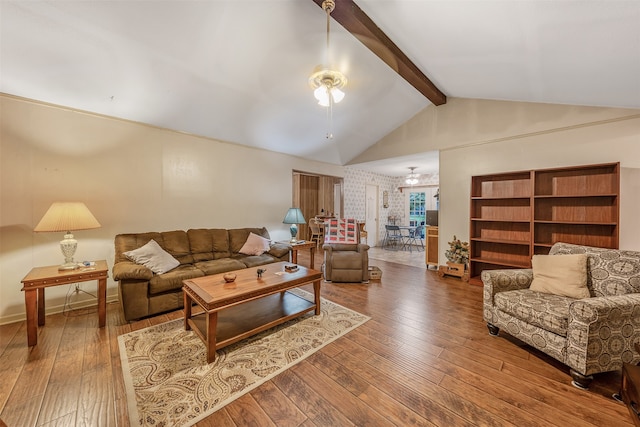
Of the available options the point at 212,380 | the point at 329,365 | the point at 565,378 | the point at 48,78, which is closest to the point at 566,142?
the point at 565,378

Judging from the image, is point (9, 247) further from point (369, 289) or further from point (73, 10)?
point (369, 289)

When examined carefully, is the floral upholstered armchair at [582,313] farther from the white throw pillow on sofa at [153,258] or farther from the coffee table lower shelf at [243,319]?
the white throw pillow on sofa at [153,258]

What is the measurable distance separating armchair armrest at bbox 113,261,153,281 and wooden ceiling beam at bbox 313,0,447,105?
128 inches

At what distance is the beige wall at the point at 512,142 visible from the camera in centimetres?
296

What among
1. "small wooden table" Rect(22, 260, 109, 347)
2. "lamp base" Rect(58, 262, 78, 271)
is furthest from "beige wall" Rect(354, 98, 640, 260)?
"lamp base" Rect(58, 262, 78, 271)

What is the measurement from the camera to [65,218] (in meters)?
2.41

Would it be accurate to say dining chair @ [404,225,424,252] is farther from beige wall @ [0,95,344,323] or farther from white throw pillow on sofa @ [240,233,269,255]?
beige wall @ [0,95,344,323]

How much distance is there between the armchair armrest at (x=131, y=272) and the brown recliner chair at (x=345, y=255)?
8.00ft

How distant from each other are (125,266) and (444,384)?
10.6 feet

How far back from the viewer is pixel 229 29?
2.40 m

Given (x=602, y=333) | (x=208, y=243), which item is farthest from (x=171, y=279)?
(x=602, y=333)

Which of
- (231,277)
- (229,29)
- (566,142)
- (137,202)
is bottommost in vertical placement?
(231,277)

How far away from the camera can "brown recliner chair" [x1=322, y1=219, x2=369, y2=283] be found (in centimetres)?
390

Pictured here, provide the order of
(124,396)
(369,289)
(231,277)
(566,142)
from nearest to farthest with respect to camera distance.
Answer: (124,396) → (231,277) → (566,142) → (369,289)
